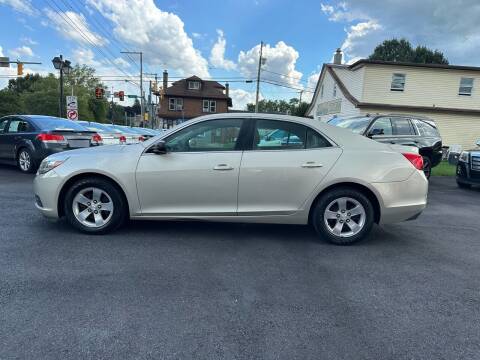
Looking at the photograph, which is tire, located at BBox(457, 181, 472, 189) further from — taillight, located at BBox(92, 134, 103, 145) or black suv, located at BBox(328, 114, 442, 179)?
taillight, located at BBox(92, 134, 103, 145)

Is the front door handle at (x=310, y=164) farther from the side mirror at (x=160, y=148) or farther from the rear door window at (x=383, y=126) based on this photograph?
the rear door window at (x=383, y=126)

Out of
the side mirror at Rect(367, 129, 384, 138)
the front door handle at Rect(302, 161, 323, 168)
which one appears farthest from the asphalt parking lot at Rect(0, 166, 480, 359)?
the side mirror at Rect(367, 129, 384, 138)

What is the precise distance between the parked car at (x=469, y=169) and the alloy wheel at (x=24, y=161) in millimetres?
11785

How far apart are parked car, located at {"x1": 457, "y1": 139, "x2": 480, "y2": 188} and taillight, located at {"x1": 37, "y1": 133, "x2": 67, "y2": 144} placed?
10.8m

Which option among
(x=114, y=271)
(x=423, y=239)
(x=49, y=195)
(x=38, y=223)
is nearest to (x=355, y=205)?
(x=423, y=239)

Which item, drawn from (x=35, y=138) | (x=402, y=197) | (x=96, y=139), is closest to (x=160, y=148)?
(x=402, y=197)

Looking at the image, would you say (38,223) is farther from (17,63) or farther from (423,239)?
(17,63)

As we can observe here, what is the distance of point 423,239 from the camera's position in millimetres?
4723

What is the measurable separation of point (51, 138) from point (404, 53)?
4423cm

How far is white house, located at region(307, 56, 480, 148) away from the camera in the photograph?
20.7 metres

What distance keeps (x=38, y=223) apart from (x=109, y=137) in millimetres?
6569

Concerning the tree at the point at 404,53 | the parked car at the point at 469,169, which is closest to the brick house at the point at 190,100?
the tree at the point at 404,53

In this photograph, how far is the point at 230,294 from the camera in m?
2.98

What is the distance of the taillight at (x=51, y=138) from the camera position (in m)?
8.56
